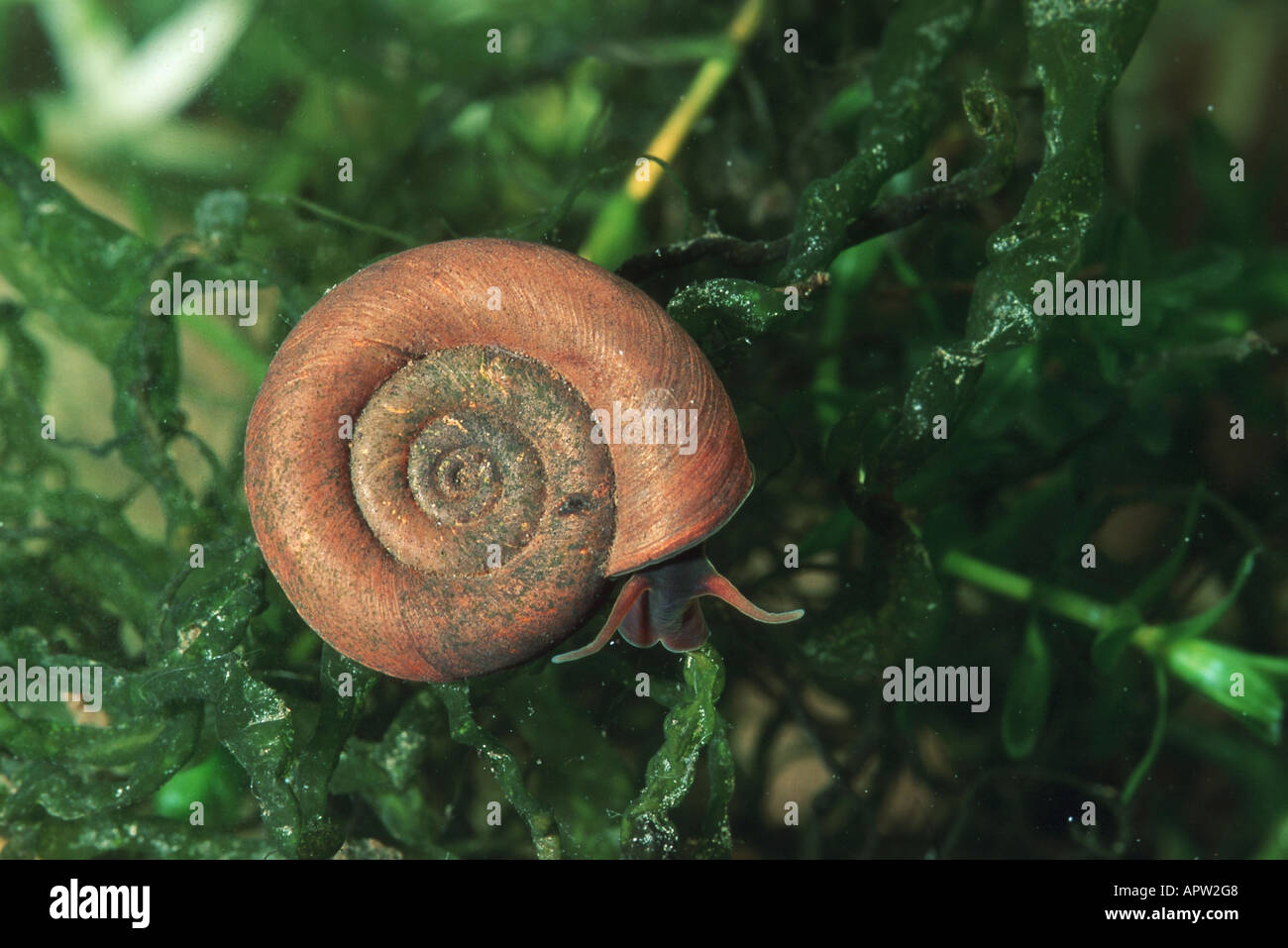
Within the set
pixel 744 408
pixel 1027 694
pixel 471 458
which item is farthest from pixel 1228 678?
pixel 471 458

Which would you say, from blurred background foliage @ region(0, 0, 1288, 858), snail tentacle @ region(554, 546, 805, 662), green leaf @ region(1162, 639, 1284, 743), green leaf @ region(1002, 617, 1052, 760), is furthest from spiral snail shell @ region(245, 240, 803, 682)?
green leaf @ region(1162, 639, 1284, 743)

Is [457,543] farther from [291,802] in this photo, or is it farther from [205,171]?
[205,171]

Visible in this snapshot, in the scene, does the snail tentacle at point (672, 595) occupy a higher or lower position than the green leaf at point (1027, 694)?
higher

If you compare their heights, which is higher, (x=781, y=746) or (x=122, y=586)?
(x=122, y=586)

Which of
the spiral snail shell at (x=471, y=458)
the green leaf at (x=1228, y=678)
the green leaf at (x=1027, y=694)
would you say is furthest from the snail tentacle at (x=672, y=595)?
the green leaf at (x=1228, y=678)

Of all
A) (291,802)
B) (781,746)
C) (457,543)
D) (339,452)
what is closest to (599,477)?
(457,543)

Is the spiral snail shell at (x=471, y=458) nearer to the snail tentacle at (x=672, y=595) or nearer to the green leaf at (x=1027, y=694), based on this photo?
the snail tentacle at (x=672, y=595)
